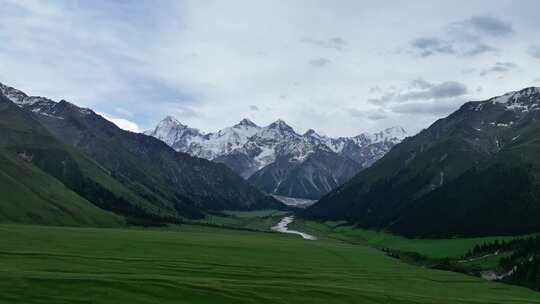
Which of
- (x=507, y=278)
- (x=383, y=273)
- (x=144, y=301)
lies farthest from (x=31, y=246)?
(x=507, y=278)

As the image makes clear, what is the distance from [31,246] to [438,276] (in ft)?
338

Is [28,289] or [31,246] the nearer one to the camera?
[28,289]

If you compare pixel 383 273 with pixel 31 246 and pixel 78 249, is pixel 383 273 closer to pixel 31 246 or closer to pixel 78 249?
pixel 78 249

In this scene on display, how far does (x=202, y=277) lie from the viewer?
101625 mm

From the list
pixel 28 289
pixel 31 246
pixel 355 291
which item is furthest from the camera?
pixel 31 246

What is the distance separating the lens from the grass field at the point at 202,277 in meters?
75.8

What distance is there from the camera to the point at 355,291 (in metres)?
96.6

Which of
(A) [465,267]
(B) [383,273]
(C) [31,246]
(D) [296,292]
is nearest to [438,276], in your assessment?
(B) [383,273]

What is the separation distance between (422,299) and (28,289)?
205ft

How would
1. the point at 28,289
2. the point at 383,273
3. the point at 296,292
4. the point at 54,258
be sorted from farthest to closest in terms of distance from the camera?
1. the point at 383,273
2. the point at 54,258
3. the point at 296,292
4. the point at 28,289

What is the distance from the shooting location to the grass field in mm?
75812

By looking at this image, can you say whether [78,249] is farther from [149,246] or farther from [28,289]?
[28,289]

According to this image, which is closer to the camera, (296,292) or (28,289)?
(28,289)

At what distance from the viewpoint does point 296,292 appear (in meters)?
89.6
